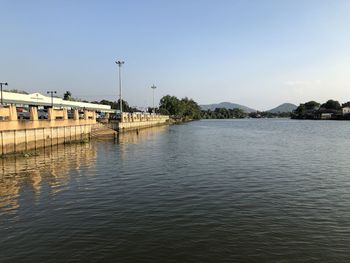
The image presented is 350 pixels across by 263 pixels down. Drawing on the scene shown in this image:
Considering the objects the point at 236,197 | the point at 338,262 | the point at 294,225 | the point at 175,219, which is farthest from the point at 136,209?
the point at 338,262

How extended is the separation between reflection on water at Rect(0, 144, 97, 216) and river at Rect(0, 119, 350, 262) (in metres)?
0.12

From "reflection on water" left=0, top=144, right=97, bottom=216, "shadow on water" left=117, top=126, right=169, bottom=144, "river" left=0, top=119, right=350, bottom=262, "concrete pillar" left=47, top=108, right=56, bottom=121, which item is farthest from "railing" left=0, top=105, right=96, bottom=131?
"river" left=0, top=119, right=350, bottom=262

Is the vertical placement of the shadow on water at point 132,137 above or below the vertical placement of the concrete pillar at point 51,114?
below

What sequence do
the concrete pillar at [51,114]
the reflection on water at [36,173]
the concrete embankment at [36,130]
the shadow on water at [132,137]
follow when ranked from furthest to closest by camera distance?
1. the shadow on water at [132,137]
2. the concrete pillar at [51,114]
3. the concrete embankment at [36,130]
4. the reflection on water at [36,173]

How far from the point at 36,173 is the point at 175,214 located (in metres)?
17.7

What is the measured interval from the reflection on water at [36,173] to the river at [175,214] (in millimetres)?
116

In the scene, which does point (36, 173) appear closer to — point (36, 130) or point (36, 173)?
point (36, 173)

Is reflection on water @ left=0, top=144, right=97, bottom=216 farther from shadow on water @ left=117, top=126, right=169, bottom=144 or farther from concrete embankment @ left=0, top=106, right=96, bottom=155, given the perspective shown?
shadow on water @ left=117, top=126, right=169, bottom=144

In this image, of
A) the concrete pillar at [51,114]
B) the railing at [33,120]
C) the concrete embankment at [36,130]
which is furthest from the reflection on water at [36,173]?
the concrete pillar at [51,114]

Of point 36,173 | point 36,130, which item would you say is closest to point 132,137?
point 36,130

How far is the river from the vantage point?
521 inches

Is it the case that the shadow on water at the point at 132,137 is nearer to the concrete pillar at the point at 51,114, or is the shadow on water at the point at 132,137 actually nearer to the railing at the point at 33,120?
the railing at the point at 33,120

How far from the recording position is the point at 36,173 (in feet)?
101

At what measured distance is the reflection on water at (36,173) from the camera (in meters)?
22.9
